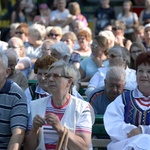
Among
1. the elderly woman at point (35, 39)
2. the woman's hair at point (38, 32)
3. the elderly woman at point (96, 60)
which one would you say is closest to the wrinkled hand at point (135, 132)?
the elderly woman at point (96, 60)

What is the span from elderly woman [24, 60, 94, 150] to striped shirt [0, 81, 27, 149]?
0.11 meters

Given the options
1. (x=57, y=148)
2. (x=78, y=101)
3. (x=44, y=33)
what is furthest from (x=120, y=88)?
(x=44, y=33)

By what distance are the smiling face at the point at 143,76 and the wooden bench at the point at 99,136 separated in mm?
719

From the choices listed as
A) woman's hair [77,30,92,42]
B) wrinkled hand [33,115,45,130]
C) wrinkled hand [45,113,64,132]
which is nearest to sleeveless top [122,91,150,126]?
wrinkled hand [45,113,64,132]

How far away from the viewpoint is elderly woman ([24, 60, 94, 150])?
19.9 feet

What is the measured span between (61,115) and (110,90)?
4.71 ft

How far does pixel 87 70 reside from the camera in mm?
10039

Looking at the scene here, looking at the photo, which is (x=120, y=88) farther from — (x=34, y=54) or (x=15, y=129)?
(x=34, y=54)

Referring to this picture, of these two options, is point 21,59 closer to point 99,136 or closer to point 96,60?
point 96,60

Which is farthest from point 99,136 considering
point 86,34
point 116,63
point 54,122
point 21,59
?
point 86,34

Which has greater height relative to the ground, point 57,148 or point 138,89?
point 138,89

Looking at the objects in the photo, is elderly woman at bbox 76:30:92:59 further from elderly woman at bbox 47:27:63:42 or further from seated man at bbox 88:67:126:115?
seated man at bbox 88:67:126:115

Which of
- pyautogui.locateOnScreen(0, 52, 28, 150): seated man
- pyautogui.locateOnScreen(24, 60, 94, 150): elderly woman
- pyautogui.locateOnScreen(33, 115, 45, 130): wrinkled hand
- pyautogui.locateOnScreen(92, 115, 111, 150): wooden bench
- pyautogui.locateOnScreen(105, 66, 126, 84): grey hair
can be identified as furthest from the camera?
pyautogui.locateOnScreen(105, 66, 126, 84): grey hair

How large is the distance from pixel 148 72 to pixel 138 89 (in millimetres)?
185
